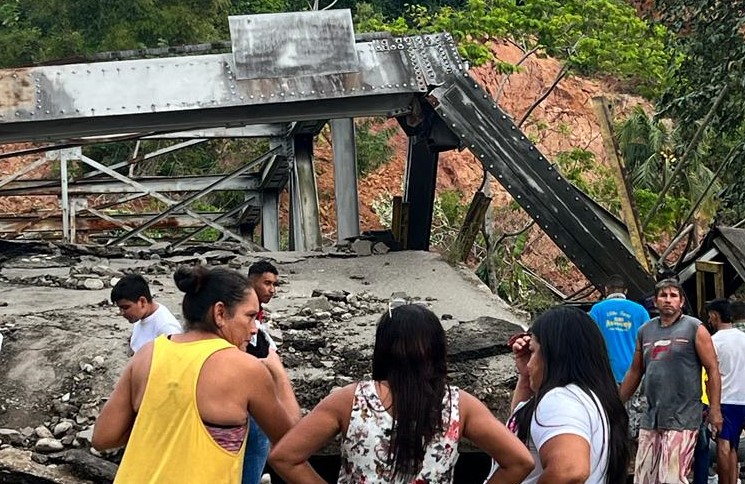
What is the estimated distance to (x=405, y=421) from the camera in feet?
10.7

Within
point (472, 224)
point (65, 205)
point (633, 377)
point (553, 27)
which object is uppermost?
point (553, 27)

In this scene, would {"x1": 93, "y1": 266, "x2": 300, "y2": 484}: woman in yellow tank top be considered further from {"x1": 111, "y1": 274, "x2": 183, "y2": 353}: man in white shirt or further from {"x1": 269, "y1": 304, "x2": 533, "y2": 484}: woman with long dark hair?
{"x1": 111, "y1": 274, "x2": 183, "y2": 353}: man in white shirt

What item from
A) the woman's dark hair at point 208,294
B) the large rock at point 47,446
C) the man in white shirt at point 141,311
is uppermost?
the woman's dark hair at point 208,294

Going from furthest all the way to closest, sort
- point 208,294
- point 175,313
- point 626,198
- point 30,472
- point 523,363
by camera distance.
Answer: point 626,198, point 175,313, point 30,472, point 523,363, point 208,294

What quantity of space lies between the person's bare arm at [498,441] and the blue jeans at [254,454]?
3.07ft

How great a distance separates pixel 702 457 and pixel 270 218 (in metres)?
16.5

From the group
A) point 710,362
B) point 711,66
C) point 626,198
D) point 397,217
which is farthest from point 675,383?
point 397,217

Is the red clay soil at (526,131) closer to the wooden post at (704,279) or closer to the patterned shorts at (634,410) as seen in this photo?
the wooden post at (704,279)

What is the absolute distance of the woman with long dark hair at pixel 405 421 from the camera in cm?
329

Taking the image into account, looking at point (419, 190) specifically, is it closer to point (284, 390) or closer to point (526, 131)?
point (284, 390)

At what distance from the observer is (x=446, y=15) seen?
68.1 ft

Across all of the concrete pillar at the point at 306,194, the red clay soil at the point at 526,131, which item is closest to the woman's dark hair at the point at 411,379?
the concrete pillar at the point at 306,194

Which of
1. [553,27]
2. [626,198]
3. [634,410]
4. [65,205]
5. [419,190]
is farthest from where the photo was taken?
[553,27]

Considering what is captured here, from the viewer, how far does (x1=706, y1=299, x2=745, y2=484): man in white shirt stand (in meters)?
7.09
